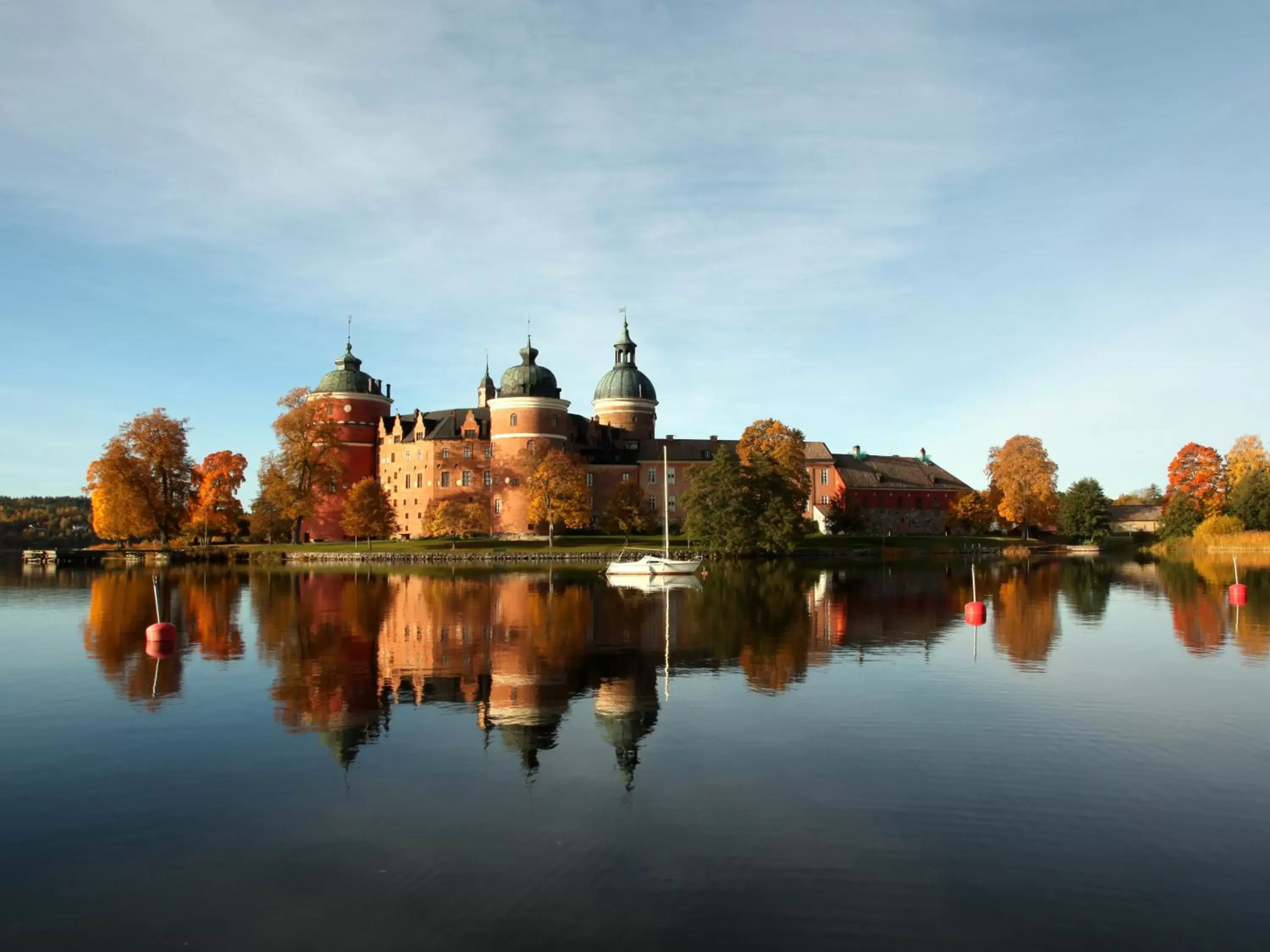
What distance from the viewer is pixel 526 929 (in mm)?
8852

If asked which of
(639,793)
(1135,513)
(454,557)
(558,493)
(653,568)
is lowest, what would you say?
(639,793)

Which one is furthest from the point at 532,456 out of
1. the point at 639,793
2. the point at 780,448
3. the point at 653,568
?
the point at 639,793

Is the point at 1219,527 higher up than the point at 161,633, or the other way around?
the point at 1219,527

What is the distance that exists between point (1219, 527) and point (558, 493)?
5369 centimetres

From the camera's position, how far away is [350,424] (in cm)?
9638

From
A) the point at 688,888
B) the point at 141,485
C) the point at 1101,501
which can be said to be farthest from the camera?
the point at 1101,501

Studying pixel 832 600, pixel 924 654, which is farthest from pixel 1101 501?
pixel 924 654

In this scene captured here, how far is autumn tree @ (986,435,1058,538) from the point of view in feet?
305

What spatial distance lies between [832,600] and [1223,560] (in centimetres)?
4475

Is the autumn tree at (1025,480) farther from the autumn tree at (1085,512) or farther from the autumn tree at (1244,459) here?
the autumn tree at (1244,459)

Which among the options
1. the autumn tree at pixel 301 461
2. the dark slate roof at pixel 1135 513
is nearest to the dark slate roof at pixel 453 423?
the autumn tree at pixel 301 461

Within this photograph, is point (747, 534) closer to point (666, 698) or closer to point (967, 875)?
point (666, 698)

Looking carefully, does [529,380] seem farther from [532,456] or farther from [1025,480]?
[1025,480]

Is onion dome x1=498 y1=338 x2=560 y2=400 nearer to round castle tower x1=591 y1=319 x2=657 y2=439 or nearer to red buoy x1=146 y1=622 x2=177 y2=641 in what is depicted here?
round castle tower x1=591 y1=319 x2=657 y2=439
